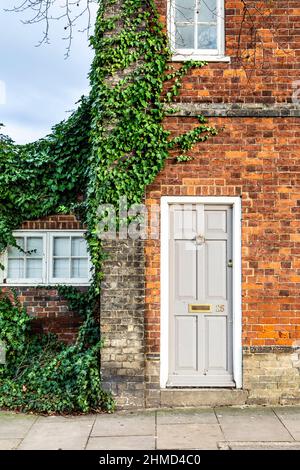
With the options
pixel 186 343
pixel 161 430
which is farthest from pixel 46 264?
pixel 161 430

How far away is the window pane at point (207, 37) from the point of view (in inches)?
320

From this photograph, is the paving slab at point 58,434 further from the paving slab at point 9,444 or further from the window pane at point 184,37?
the window pane at point 184,37

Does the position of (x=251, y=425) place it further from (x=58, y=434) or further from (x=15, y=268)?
(x=15, y=268)

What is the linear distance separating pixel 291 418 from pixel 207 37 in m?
5.41

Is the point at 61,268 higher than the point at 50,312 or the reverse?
higher

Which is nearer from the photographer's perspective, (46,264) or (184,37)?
(184,37)

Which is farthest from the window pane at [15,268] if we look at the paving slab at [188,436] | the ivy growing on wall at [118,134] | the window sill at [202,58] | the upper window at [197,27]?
the upper window at [197,27]

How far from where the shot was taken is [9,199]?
8.98 m

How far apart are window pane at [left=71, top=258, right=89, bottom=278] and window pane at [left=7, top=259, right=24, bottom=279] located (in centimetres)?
83

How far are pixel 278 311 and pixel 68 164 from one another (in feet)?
13.0

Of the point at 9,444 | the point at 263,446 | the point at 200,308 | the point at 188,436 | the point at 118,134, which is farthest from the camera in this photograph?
the point at 200,308

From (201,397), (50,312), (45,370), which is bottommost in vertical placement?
(201,397)

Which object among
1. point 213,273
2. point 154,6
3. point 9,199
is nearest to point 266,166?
point 213,273

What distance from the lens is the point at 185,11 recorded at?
8234 mm
